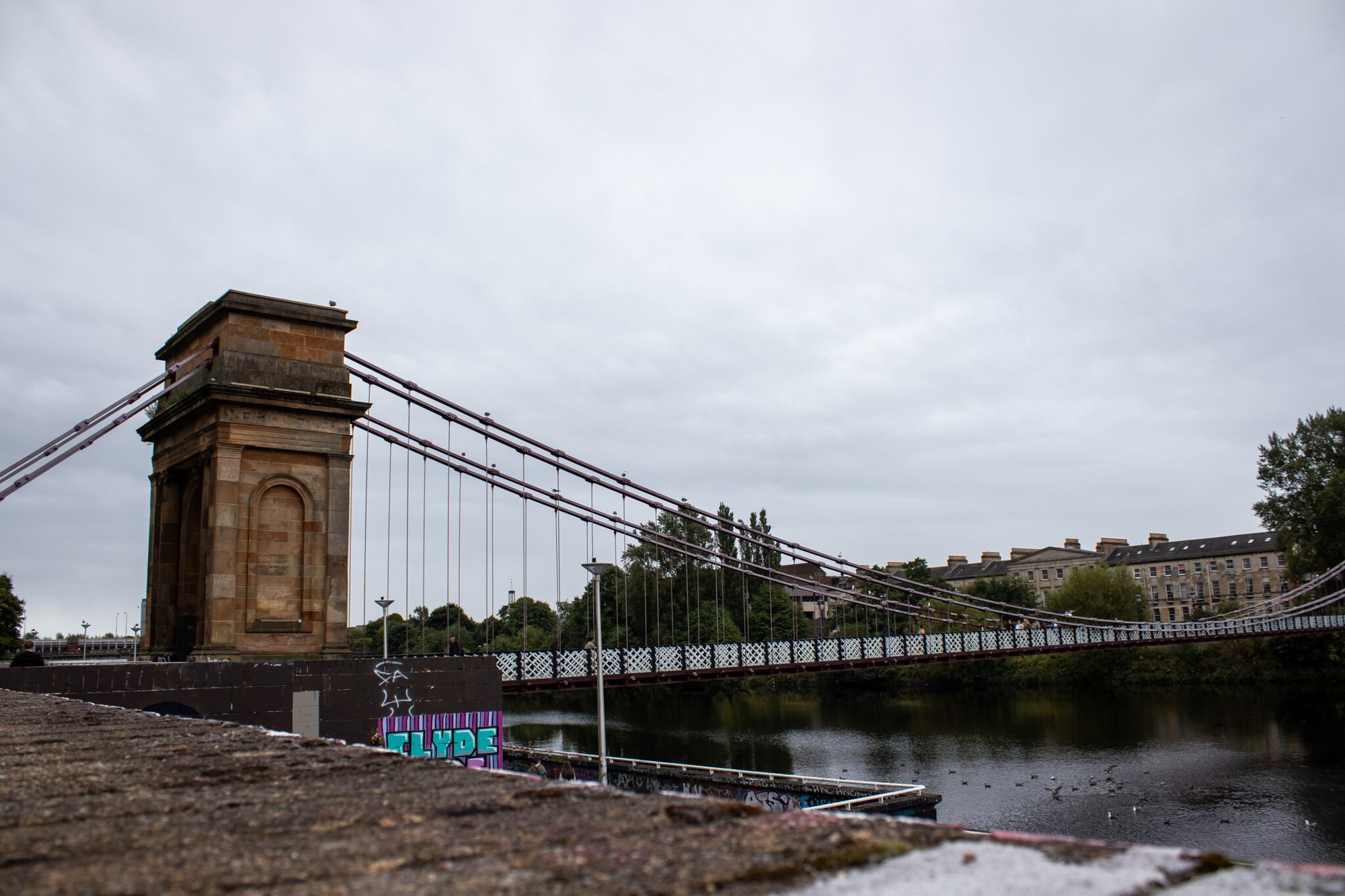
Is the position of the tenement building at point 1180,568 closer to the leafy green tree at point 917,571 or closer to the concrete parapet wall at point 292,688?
the leafy green tree at point 917,571

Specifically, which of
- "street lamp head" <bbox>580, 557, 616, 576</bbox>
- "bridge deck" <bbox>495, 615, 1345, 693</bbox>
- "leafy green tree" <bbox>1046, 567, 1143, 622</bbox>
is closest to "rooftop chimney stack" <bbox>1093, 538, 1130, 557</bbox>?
"leafy green tree" <bbox>1046, 567, 1143, 622</bbox>

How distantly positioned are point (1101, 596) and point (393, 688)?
60444mm

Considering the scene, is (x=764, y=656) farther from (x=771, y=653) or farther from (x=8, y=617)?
(x=8, y=617)

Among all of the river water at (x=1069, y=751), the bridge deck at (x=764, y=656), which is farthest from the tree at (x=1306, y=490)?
the bridge deck at (x=764, y=656)

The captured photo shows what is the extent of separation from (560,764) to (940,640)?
14.7m

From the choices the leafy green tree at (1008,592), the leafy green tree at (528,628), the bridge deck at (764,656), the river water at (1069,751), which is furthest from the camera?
the leafy green tree at (1008,592)

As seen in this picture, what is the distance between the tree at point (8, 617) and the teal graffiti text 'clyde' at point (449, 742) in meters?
52.9

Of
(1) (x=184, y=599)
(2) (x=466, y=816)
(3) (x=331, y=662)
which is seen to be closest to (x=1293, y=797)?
(3) (x=331, y=662)

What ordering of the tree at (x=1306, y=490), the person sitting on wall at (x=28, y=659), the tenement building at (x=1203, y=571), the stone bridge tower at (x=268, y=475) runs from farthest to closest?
the tenement building at (x=1203, y=571) → the tree at (x=1306, y=490) → the stone bridge tower at (x=268, y=475) → the person sitting on wall at (x=28, y=659)

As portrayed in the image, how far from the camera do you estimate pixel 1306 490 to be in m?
58.9

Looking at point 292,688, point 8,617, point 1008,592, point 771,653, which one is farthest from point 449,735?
point 1008,592

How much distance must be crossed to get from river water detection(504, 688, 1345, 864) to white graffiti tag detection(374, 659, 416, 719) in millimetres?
16581

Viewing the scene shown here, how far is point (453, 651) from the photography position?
20.5 m

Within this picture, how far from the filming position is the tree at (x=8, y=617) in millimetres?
58906
